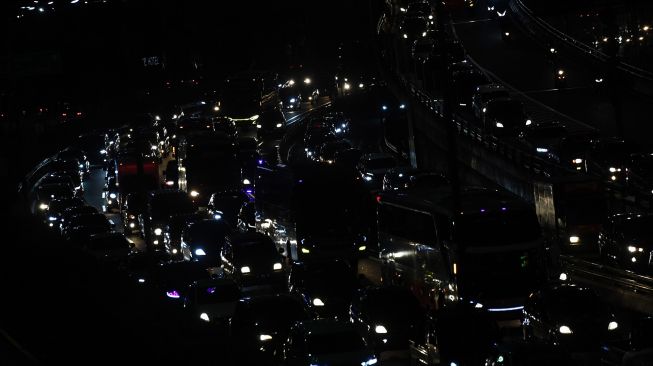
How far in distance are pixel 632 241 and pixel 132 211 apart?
2440 cm

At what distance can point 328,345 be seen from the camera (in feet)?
61.1

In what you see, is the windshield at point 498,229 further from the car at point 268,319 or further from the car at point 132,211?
the car at point 132,211

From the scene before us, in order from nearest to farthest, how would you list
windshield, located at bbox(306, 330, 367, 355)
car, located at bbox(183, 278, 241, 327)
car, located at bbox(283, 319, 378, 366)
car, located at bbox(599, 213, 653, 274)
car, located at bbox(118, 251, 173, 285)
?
car, located at bbox(283, 319, 378, 366) → windshield, located at bbox(306, 330, 367, 355) → car, located at bbox(183, 278, 241, 327) → car, located at bbox(599, 213, 653, 274) → car, located at bbox(118, 251, 173, 285)

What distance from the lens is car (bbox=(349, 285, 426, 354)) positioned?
21844mm

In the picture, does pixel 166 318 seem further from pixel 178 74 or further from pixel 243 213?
pixel 178 74

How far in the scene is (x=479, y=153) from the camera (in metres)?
45.1

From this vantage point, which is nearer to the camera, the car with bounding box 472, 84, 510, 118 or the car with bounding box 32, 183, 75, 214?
the car with bounding box 472, 84, 510, 118

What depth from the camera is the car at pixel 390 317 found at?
21844 millimetres

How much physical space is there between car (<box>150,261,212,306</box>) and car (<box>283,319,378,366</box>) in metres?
10.1

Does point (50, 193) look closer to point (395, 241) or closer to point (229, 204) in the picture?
point (229, 204)

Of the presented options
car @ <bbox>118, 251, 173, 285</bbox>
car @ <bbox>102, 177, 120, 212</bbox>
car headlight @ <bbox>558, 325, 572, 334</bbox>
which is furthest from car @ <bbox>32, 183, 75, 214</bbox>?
car headlight @ <bbox>558, 325, 572, 334</bbox>

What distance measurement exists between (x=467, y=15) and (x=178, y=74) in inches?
967

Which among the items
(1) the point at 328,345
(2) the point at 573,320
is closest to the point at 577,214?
(2) the point at 573,320

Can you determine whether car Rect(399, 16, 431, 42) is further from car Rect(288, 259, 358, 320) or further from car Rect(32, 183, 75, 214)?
car Rect(288, 259, 358, 320)
